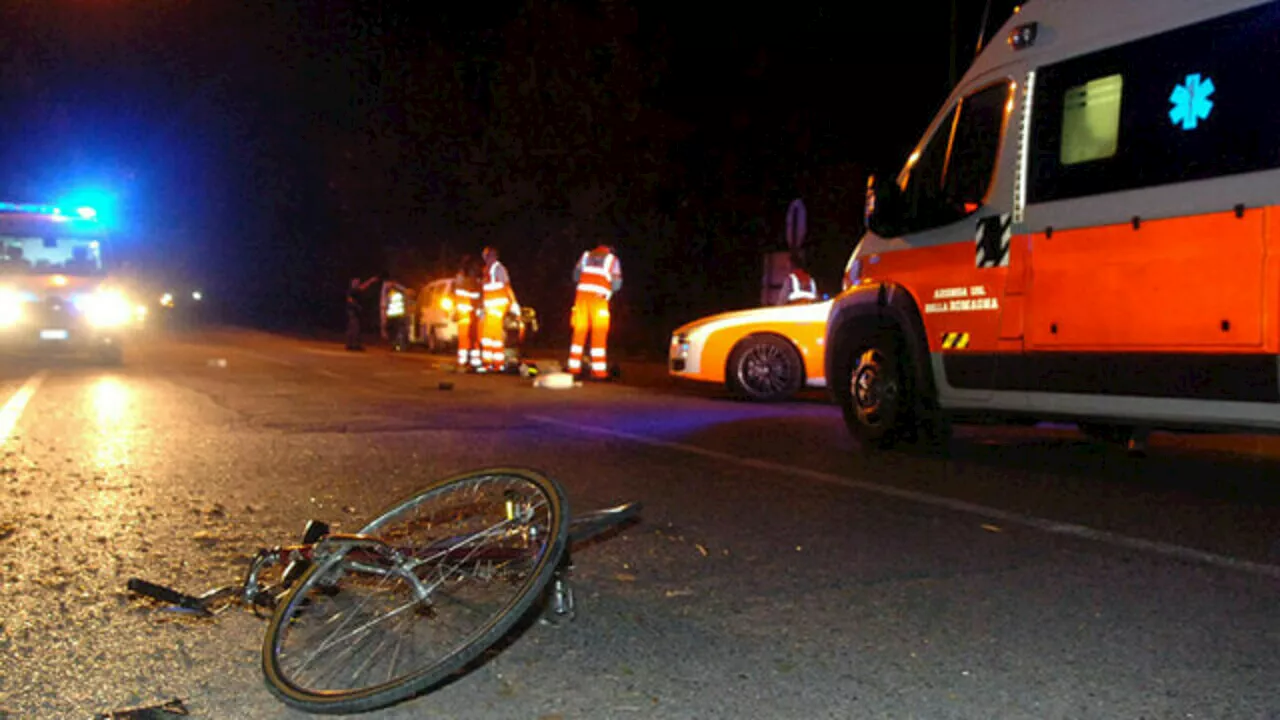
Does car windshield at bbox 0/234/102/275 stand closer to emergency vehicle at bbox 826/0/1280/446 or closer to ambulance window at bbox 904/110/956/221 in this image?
emergency vehicle at bbox 826/0/1280/446

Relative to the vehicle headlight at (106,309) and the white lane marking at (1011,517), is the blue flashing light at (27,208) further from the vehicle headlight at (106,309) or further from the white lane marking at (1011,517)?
the white lane marking at (1011,517)

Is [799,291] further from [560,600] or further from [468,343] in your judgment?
[560,600]

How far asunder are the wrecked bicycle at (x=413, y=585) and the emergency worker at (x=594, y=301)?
11.1 metres

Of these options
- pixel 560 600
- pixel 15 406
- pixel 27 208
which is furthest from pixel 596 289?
pixel 560 600

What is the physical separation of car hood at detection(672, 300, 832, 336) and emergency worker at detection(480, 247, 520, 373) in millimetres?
4515

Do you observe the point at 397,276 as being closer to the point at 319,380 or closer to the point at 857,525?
the point at 319,380

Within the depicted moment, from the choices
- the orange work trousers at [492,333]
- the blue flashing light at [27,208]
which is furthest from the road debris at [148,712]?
the blue flashing light at [27,208]

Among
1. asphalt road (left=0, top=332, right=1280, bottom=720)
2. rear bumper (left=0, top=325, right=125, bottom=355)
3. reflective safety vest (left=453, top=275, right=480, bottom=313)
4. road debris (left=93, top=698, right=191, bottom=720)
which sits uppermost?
reflective safety vest (left=453, top=275, right=480, bottom=313)

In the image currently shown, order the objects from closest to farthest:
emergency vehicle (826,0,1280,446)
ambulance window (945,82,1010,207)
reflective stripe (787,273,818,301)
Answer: emergency vehicle (826,0,1280,446) → ambulance window (945,82,1010,207) → reflective stripe (787,273,818,301)

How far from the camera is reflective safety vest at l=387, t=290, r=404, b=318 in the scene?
84.6ft

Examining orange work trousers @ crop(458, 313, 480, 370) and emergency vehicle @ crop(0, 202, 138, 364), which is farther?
emergency vehicle @ crop(0, 202, 138, 364)

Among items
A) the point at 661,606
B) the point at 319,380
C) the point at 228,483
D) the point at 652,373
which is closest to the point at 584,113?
Answer: the point at 652,373

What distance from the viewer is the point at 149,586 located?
13.4 ft

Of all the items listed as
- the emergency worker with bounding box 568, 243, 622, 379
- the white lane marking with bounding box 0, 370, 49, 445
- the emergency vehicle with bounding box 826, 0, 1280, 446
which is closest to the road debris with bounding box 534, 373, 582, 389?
the emergency worker with bounding box 568, 243, 622, 379
